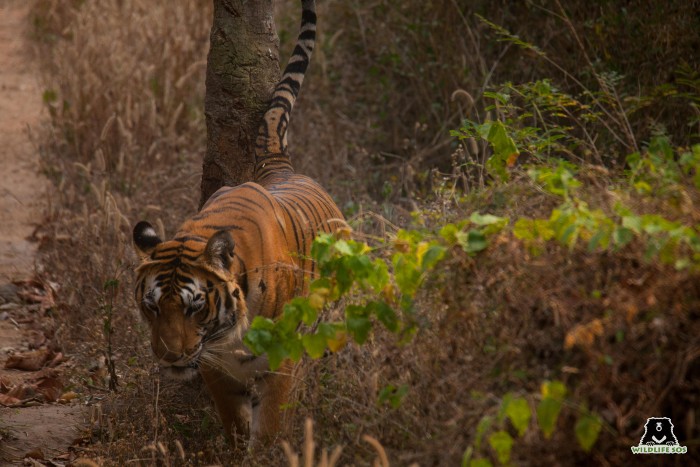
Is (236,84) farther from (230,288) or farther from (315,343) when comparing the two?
(315,343)

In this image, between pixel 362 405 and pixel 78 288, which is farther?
pixel 78 288

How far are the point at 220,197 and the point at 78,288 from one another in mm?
1802

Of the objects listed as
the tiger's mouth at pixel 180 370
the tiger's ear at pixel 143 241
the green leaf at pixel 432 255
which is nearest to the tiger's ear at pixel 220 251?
the tiger's ear at pixel 143 241

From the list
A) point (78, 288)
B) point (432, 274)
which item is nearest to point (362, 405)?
point (432, 274)

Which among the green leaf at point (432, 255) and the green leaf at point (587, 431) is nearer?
the green leaf at point (587, 431)

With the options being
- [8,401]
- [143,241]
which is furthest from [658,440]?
[8,401]

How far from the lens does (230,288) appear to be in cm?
389

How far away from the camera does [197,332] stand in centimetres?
381

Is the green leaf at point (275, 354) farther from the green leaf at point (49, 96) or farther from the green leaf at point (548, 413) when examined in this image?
the green leaf at point (49, 96)

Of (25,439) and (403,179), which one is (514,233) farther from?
(403,179)

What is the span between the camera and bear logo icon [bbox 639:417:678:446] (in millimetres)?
2748

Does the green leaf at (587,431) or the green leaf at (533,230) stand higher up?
the green leaf at (533,230)

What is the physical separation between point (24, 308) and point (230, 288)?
2.90 meters

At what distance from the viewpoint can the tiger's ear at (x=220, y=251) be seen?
12.4 feet
